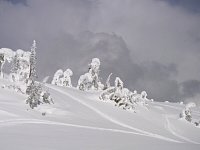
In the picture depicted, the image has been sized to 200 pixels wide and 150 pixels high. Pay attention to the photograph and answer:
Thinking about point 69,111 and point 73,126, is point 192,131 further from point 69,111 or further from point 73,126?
point 73,126

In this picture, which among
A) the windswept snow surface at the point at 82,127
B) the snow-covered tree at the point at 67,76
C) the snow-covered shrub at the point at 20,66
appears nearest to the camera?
the windswept snow surface at the point at 82,127

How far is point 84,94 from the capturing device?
42.0 metres

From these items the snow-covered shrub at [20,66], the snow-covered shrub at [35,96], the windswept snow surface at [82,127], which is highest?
the snow-covered shrub at [20,66]

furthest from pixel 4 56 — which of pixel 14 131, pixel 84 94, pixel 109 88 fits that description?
pixel 14 131

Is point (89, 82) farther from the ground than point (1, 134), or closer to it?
farther from the ground

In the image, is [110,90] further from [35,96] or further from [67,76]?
[67,76]

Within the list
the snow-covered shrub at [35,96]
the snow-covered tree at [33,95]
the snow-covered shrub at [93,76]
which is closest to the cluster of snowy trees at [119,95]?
the snow-covered shrub at [35,96]

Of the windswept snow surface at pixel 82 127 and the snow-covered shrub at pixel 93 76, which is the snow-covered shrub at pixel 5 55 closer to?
the windswept snow surface at pixel 82 127

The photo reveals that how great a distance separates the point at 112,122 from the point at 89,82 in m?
→ 25.9

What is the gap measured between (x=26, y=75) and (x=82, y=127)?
16.5 m

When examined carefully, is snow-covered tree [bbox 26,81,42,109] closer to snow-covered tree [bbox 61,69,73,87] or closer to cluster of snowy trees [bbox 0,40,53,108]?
cluster of snowy trees [bbox 0,40,53,108]

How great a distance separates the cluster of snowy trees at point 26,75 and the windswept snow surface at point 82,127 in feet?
2.69

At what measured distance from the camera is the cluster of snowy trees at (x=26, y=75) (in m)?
31.4

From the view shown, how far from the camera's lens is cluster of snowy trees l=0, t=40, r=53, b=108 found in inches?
1234
